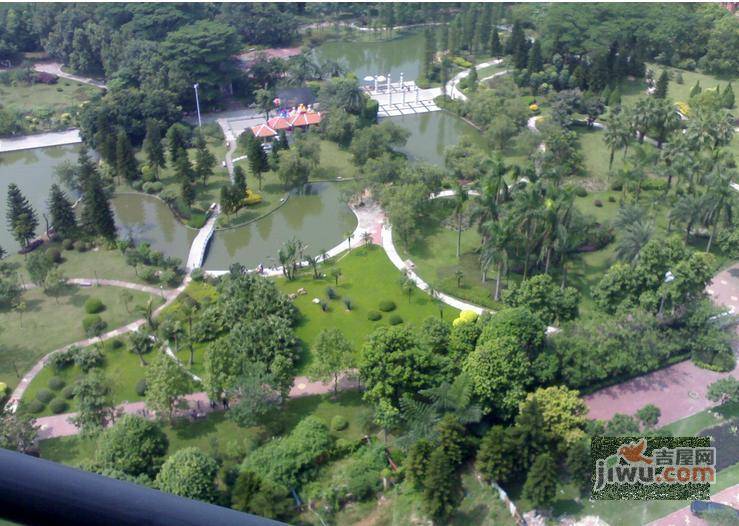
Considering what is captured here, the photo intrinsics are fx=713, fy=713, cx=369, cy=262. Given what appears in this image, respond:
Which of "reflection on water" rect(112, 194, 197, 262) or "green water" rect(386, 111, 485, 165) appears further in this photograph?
"green water" rect(386, 111, 485, 165)

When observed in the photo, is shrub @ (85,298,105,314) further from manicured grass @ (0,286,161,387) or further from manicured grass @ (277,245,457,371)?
manicured grass @ (277,245,457,371)

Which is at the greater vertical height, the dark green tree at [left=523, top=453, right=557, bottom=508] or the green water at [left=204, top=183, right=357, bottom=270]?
the dark green tree at [left=523, top=453, right=557, bottom=508]

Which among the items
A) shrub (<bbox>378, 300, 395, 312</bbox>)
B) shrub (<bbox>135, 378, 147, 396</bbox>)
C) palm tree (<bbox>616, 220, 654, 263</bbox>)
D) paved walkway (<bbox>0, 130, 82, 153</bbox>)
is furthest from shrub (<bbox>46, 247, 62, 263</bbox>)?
palm tree (<bbox>616, 220, 654, 263</bbox>)

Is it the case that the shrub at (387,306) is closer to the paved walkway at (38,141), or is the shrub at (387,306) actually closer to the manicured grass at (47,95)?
the paved walkway at (38,141)

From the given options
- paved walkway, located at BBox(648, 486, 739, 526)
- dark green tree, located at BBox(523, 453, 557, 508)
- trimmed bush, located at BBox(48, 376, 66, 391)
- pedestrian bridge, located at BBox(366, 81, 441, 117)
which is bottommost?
trimmed bush, located at BBox(48, 376, 66, 391)

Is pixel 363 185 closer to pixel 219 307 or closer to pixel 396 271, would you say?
pixel 396 271

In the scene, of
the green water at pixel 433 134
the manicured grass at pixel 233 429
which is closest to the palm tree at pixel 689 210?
the green water at pixel 433 134
